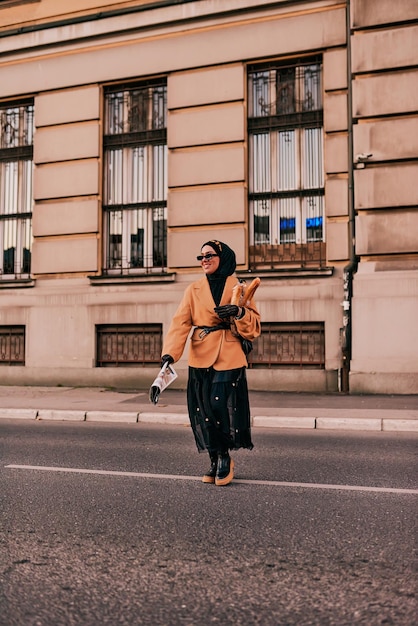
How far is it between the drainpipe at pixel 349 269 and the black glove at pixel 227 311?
7.33m

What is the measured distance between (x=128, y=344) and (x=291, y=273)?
12.9ft

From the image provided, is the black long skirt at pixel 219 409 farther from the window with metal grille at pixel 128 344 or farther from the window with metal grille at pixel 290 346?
the window with metal grille at pixel 128 344

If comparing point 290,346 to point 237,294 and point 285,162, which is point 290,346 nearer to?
point 285,162

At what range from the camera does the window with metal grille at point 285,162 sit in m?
13.2

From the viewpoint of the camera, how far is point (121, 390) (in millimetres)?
13258

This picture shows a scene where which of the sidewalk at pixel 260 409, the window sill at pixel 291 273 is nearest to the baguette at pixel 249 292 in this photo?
the sidewalk at pixel 260 409

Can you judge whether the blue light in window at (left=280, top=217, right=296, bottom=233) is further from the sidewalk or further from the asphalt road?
the asphalt road

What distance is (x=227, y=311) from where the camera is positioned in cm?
518

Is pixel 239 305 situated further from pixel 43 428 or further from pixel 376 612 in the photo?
pixel 43 428

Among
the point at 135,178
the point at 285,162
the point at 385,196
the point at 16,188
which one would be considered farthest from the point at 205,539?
the point at 16,188

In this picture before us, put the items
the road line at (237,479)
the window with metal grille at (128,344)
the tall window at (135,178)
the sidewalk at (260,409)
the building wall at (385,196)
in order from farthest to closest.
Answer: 1. the tall window at (135,178)
2. the window with metal grille at (128,344)
3. the building wall at (385,196)
4. the sidewalk at (260,409)
5. the road line at (237,479)

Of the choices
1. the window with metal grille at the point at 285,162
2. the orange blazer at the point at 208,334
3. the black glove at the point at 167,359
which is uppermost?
the window with metal grille at the point at 285,162

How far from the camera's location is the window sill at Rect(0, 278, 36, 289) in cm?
1448

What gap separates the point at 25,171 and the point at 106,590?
44.6 ft
